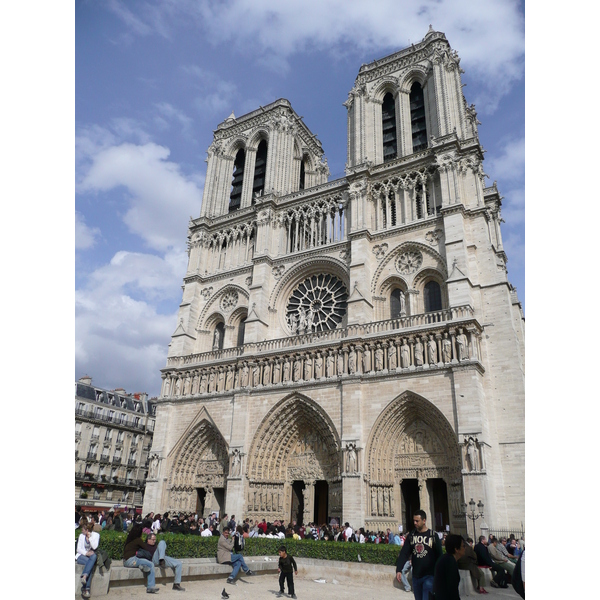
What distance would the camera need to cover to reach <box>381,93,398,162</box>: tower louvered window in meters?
23.6

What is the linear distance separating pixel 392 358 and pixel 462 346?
246cm

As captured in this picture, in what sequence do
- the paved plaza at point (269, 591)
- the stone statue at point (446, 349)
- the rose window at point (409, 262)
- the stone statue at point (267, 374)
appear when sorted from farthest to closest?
1. the stone statue at point (267, 374)
2. the rose window at point (409, 262)
3. the stone statue at point (446, 349)
4. the paved plaza at point (269, 591)

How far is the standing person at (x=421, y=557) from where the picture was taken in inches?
191

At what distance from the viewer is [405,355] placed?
16.9 meters

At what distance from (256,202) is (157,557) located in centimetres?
1886

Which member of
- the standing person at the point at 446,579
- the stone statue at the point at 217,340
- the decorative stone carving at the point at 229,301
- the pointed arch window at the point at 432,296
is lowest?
the standing person at the point at 446,579

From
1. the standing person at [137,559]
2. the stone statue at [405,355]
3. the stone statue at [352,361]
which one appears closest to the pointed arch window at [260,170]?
the stone statue at [352,361]

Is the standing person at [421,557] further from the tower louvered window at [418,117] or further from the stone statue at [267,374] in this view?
the tower louvered window at [418,117]

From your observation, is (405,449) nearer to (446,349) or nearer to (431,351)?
(431,351)

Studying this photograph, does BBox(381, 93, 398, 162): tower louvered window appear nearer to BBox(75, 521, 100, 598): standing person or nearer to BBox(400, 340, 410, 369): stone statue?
BBox(400, 340, 410, 369): stone statue

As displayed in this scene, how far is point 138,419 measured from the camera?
34844 millimetres

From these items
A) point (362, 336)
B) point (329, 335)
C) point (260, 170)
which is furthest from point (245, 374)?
point (260, 170)

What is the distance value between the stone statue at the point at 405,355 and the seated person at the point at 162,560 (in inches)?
419

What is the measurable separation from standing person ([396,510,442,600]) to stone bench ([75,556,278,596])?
13.7 ft
